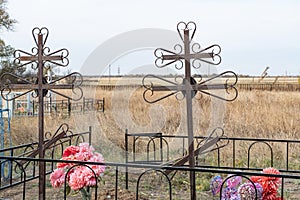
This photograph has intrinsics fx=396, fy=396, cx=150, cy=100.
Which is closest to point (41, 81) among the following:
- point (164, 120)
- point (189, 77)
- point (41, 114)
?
point (41, 114)

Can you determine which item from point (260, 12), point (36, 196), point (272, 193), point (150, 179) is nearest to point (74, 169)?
point (272, 193)

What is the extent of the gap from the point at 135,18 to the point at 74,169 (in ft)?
8.82

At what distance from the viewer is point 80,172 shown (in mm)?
1736

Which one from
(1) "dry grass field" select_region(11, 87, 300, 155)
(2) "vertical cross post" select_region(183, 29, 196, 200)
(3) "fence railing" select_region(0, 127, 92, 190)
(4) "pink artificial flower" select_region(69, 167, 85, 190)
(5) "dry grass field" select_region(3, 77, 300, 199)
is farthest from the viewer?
(1) "dry grass field" select_region(11, 87, 300, 155)

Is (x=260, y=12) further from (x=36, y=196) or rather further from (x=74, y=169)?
(x=74, y=169)

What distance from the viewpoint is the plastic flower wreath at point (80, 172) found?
5.65 feet

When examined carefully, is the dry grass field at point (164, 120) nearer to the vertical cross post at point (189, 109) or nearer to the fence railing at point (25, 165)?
the fence railing at point (25, 165)

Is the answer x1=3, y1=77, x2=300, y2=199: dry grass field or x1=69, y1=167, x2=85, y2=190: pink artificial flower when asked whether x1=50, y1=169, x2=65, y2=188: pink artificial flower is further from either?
x1=3, y1=77, x2=300, y2=199: dry grass field

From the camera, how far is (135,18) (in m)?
4.21

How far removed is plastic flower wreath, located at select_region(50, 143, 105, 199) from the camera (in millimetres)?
1722

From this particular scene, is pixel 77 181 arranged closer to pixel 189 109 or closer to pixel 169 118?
pixel 189 109

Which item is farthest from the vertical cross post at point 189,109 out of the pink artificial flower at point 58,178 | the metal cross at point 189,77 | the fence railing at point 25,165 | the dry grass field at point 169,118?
the dry grass field at point 169,118

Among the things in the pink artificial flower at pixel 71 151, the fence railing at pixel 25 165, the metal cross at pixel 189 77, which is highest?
the metal cross at pixel 189 77

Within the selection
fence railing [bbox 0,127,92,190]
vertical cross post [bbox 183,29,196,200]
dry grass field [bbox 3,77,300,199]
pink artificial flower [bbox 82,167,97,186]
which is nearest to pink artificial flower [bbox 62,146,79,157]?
pink artificial flower [bbox 82,167,97,186]
